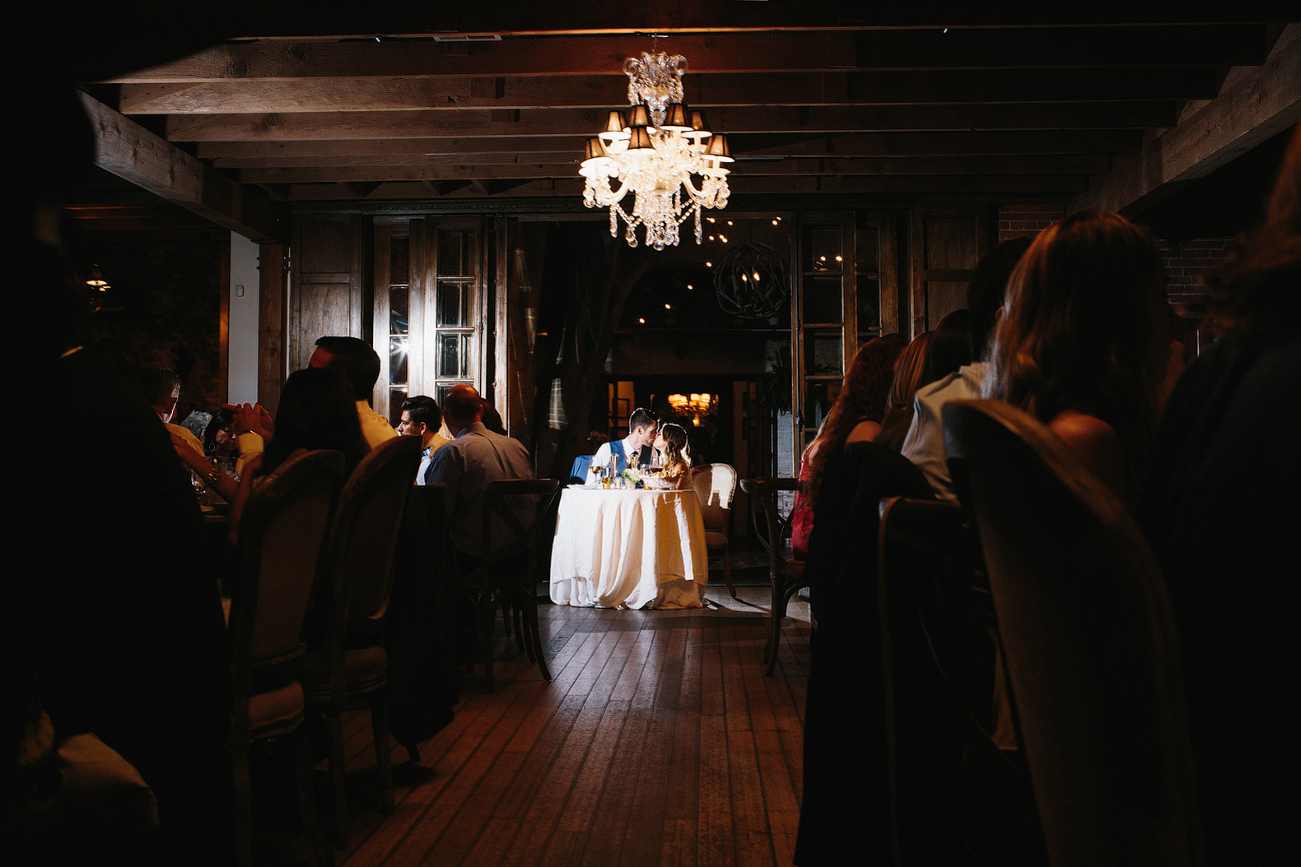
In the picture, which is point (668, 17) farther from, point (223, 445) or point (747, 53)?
point (223, 445)

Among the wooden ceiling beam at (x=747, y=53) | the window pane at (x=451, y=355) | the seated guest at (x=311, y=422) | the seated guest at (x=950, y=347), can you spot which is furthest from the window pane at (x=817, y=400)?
the seated guest at (x=311, y=422)

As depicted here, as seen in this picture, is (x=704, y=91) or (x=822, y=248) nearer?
(x=704, y=91)

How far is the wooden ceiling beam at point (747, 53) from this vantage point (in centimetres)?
401

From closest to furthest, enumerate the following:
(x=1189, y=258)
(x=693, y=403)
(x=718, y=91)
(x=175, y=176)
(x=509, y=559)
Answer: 1. (x=509, y=559)
2. (x=718, y=91)
3. (x=175, y=176)
4. (x=1189, y=258)
5. (x=693, y=403)

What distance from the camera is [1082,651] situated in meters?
0.60

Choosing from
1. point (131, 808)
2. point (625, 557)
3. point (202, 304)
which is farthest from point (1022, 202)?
point (202, 304)

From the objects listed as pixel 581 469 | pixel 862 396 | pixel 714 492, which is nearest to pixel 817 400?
pixel 714 492

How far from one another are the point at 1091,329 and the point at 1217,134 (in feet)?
14.3

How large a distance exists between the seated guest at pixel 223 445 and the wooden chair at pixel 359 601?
38.9 inches

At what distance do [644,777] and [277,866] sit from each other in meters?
1.10

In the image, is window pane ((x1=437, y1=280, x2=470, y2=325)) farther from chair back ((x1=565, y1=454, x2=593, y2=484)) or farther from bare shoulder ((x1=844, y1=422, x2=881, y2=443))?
bare shoulder ((x1=844, y1=422, x2=881, y2=443))

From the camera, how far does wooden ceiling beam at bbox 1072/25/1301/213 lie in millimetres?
3859

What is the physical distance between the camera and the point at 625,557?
579 centimetres

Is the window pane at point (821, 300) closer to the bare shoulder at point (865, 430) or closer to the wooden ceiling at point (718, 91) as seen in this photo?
the wooden ceiling at point (718, 91)
